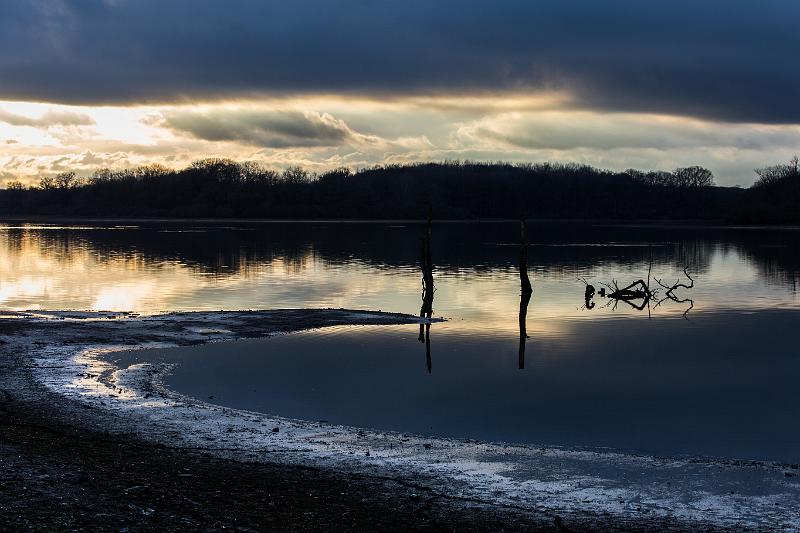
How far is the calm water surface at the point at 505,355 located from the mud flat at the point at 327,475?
1672mm

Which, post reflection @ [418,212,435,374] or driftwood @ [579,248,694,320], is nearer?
post reflection @ [418,212,435,374]

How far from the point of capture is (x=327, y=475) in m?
13.8

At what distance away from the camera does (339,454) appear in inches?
604

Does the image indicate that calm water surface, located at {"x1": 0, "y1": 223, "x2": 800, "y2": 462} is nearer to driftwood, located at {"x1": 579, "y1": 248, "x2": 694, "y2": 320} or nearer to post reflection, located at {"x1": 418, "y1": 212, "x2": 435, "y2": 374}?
post reflection, located at {"x1": 418, "y1": 212, "x2": 435, "y2": 374}

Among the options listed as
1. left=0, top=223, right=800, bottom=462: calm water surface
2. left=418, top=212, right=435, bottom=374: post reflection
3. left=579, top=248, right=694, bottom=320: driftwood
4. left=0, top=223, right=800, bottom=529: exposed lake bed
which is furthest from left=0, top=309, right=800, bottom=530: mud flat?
left=579, top=248, right=694, bottom=320: driftwood

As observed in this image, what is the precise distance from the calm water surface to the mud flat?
1672mm

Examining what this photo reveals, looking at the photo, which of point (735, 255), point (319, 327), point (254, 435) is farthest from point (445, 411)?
point (735, 255)

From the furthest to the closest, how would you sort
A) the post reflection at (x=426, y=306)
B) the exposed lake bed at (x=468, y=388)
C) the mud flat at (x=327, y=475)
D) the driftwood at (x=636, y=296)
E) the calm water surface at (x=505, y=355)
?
the driftwood at (x=636, y=296)
the post reflection at (x=426, y=306)
the calm water surface at (x=505, y=355)
the exposed lake bed at (x=468, y=388)
the mud flat at (x=327, y=475)

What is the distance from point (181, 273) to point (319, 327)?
2922 cm

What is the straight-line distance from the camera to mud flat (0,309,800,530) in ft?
38.3

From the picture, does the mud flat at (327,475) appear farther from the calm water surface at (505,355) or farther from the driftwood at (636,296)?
the driftwood at (636,296)

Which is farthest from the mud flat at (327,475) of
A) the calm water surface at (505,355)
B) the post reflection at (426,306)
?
the post reflection at (426,306)

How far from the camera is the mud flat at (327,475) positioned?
1168 cm

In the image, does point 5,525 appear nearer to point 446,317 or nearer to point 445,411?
point 445,411
